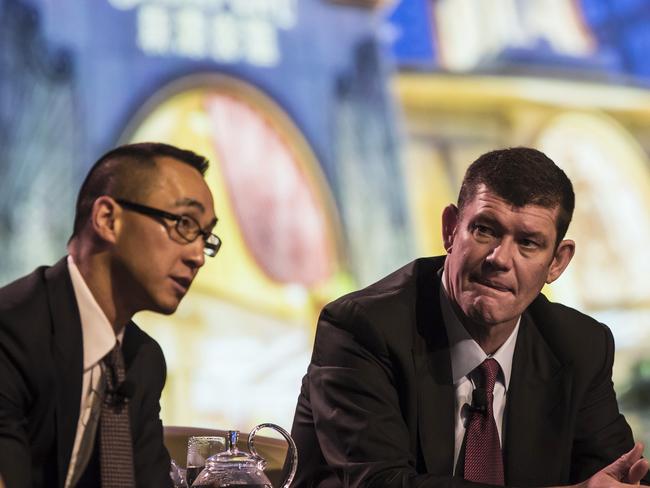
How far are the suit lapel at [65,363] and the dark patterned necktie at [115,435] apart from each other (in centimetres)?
6

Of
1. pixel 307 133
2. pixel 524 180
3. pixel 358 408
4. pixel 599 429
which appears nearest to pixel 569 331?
pixel 599 429

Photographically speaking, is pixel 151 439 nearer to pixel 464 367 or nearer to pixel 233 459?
pixel 233 459

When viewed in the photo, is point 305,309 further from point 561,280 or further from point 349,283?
point 561,280

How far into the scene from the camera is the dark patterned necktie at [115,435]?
188cm

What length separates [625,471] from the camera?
1974mm

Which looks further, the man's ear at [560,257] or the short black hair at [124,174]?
the man's ear at [560,257]

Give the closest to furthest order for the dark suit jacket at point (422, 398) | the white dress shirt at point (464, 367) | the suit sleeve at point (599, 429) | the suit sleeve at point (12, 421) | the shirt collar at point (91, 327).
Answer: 1. the suit sleeve at point (12, 421)
2. the shirt collar at point (91, 327)
3. the dark suit jacket at point (422, 398)
4. the white dress shirt at point (464, 367)
5. the suit sleeve at point (599, 429)

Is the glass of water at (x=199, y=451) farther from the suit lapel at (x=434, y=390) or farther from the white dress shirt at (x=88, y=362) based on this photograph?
the suit lapel at (x=434, y=390)

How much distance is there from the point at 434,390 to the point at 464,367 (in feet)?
0.32

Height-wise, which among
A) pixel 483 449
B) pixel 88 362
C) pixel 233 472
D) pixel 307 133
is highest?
pixel 307 133

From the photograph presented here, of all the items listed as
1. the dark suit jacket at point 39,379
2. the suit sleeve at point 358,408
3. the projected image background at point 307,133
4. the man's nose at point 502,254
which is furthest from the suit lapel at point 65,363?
the projected image background at point 307,133

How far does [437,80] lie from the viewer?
5316 mm

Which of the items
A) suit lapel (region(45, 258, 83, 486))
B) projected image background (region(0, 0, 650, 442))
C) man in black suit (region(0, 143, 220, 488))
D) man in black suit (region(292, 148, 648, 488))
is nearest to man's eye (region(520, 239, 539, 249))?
man in black suit (region(292, 148, 648, 488))

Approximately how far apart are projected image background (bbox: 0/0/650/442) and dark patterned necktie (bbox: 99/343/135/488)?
245 cm
